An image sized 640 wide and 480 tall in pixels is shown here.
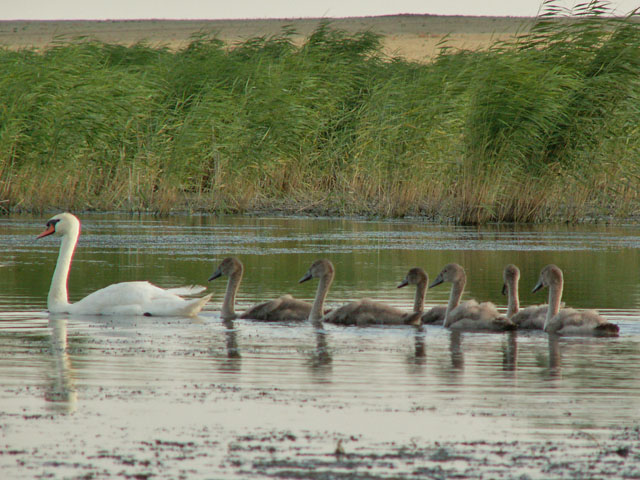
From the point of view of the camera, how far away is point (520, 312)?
35.1ft

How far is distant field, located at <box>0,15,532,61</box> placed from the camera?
98.8 metres

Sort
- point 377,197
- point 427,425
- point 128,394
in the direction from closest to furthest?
A: 1. point 427,425
2. point 128,394
3. point 377,197

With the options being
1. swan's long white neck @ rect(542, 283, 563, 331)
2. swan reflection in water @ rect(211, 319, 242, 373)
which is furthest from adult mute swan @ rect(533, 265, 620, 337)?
swan reflection in water @ rect(211, 319, 242, 373)

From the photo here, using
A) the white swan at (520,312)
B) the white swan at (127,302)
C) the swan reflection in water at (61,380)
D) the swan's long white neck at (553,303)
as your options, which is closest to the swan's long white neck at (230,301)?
the white swan at (127,302)

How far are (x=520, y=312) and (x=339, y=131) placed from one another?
14.0 metres

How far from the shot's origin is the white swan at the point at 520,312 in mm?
10492

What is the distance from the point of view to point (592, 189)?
2136cm

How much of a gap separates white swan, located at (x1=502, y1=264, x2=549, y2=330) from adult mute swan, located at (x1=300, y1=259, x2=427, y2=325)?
80 centimetres

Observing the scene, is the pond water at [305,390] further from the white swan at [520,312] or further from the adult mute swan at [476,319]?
the white swan at [520,312]

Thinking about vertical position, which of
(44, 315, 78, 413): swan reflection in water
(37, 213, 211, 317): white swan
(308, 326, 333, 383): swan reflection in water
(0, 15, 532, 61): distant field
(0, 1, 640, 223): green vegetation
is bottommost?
(308, 326, 333, 383): swan reflection in water

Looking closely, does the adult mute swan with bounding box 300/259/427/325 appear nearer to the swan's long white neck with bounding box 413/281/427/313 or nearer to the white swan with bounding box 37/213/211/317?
the swan's long white neck with bounding box 413/281/427/313

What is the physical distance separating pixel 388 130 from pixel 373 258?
6.53m

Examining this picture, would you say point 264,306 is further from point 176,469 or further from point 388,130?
point 388,130

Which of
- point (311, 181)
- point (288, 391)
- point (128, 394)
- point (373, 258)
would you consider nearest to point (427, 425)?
point (288, 391)
